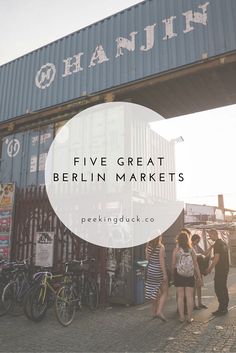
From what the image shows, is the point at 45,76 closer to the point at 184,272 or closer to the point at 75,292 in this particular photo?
the point at 75,292

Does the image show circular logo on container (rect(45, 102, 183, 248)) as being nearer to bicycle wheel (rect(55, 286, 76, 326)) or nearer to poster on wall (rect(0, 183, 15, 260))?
poster on wall (rect(0, 183, 15, 260))

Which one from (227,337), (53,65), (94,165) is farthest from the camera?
(53,65)

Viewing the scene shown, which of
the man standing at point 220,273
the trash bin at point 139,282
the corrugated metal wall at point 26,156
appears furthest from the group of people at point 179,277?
the corrugated metal wall at point 26,156

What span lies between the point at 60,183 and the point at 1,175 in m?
3.05

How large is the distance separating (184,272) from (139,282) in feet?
7.59

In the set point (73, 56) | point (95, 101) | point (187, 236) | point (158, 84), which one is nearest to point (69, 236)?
point (187, 236)

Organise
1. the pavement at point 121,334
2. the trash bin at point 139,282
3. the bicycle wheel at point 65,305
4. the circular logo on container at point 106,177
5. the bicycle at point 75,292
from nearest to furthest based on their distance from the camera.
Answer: the pavement at point 121,334 < the bicycle wheel at point 65,305 < the bicycle at point 75,292 < the trash bin at point 139,282 < the circular logo on container at point 106,177

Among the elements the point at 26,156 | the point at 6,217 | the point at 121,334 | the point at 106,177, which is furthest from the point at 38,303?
the point at 26,156

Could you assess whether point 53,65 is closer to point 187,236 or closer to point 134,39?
point 134,39

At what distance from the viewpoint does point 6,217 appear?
1029 centimetres

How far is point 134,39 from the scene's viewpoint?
31.4 feet

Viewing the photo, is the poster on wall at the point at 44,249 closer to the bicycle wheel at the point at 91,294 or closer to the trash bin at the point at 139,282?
the bicycle wheel at the point at 91,294

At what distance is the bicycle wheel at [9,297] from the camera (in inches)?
286

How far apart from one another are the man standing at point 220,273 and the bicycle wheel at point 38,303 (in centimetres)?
355
